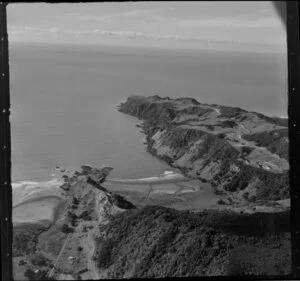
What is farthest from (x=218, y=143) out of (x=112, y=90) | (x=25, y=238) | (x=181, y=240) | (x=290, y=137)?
(x=25, y=238)

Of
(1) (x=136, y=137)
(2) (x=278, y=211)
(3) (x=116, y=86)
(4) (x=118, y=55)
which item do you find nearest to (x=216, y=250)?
(2) (x=278, y=211)

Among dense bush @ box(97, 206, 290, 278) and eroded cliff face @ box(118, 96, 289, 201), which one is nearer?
dense bush @ box(97, 206, 290, 278)

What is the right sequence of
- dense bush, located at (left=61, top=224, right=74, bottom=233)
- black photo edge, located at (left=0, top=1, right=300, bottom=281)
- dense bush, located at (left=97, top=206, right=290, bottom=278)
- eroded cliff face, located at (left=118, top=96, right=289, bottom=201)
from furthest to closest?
eroded cliff face, located at (left=118, top=96, right=289, bottom=201) → dense bush, located at (left=61, top=224, right=74, bottom=233) → dense bush, located at (left=97, top=206, right=290, bottom=278) → black photo edge, located at (left=0, top=1, right=300, bottom=281)

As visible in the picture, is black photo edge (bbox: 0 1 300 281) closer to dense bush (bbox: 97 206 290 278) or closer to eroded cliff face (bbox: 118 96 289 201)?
dense bush (bbox: 97 206 290 278)

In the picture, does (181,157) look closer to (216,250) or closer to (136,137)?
(136,137)

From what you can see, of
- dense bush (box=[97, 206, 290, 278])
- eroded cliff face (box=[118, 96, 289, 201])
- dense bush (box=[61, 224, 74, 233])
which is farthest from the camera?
eroded cliff face (box=[118, 96, 289, 201])

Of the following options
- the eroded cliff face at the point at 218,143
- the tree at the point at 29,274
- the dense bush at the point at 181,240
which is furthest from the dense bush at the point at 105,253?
the eroded cliff face at the point at 218,143

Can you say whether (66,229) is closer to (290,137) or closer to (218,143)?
(218,143)

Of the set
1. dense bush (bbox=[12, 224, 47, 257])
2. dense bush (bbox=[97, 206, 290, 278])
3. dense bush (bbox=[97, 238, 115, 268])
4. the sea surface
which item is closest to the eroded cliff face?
the sea surface
